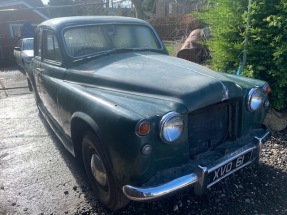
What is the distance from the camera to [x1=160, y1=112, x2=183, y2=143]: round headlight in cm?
210

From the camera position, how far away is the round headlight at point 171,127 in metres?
2.10

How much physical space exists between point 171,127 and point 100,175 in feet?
3.28

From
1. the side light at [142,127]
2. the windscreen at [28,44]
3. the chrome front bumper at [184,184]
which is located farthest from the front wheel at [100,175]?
the windscreen at [28,44]

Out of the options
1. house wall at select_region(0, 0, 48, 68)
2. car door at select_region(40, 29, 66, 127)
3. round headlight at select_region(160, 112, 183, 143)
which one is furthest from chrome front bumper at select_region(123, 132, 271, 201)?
house wall at select_region(0, 0, 48, 68)

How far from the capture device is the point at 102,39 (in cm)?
358

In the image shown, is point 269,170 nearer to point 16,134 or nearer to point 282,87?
point 282,87

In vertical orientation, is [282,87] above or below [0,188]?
above

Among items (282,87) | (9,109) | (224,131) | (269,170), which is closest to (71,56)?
(224,131)

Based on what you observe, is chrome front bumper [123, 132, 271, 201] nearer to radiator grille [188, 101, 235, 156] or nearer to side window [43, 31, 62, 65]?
radiator grille [188, 101, 235, 156]

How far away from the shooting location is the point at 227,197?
9.36 feet

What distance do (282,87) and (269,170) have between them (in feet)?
5.25

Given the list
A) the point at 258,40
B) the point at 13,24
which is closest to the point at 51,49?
the point at 258,40

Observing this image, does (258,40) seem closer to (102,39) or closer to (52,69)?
(102,39)

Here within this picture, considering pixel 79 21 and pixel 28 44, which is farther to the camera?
pixel 28 44
